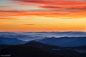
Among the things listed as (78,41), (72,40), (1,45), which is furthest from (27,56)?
(78,41)

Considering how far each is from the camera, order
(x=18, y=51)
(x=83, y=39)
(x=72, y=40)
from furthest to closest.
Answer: (x=83, y=39) → (x=72, y=40) → (x=18, y=51)

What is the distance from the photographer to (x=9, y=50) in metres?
56.7

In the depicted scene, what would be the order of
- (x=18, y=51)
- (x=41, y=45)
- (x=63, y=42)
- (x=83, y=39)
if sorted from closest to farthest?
(x=18, y=51), (x=41, y=45), (x=63, y=42), (x=83, y=39)

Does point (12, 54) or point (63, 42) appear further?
point (63, 42)

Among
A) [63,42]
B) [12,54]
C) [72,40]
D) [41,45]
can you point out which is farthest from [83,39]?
[12,54]

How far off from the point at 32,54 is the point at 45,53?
18.5ft

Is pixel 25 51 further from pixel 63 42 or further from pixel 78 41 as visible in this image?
pixel 78 41

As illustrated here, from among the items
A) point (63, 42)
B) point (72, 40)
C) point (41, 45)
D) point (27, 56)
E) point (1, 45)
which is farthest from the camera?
point (72, 40)

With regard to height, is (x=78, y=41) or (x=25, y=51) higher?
(x=25, y=51)

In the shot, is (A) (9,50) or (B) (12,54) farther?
(A) (9,50)

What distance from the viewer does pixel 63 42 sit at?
11700 cm

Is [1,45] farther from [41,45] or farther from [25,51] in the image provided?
[25,51]

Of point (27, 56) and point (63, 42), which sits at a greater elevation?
point (27, 56)

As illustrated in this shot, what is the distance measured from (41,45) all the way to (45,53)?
46431 millimetres
